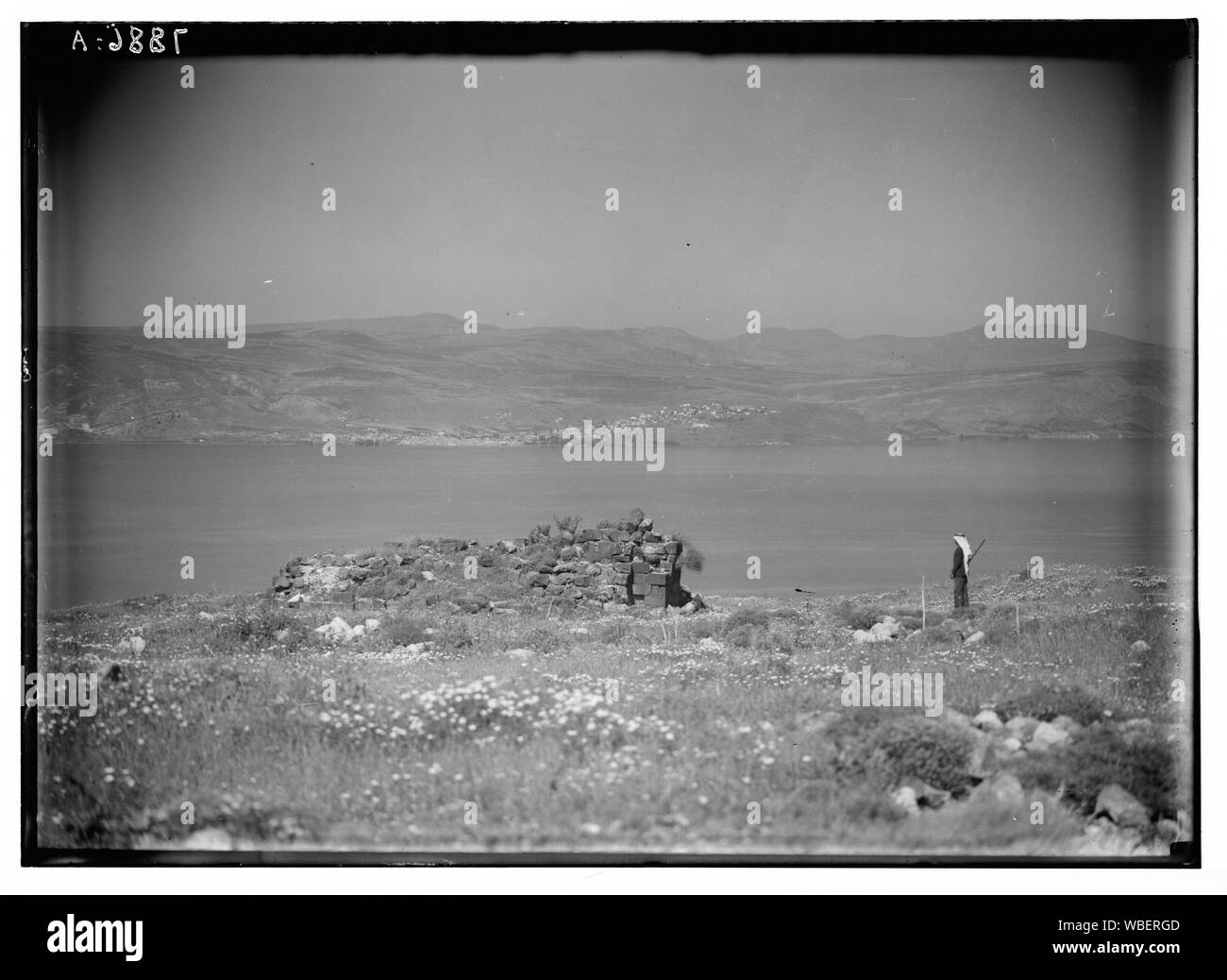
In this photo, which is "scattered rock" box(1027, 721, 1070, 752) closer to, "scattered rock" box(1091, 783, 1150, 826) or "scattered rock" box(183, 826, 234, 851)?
"scattered rock" box(1091, 783, 1150, 826)

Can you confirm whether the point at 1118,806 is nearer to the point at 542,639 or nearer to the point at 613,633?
the point at 613,633

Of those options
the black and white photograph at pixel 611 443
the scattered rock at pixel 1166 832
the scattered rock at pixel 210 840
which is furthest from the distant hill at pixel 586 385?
the scattered rock at pixel 210 840

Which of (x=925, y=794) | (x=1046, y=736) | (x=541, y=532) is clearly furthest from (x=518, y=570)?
(x=1046, y=736)

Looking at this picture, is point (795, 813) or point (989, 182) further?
point (989, 182)

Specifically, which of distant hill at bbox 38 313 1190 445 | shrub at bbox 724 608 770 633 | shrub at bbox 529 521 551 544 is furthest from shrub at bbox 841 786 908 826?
shrub at bbox 529 521 551 544

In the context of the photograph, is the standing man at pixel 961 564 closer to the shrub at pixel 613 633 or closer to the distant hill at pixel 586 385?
the distant hill at pixel 586 385
